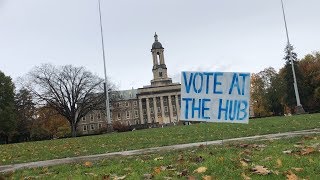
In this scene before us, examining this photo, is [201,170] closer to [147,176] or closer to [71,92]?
[147,176]

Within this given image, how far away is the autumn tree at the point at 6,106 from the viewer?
6306 centimetres

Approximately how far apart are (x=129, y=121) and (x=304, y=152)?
140087 millimetres

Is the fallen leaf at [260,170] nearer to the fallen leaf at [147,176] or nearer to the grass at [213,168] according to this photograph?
the grass at [213,168]

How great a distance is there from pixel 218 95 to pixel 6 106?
59663mm

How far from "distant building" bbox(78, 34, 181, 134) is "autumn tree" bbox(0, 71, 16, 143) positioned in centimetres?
6564

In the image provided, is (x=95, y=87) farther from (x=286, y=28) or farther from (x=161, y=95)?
(x=161, y=95)

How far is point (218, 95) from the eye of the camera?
1040 cm

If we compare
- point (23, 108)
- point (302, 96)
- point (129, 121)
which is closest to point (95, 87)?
point (23, 108)

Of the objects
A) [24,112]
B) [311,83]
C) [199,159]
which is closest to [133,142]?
[199,159]

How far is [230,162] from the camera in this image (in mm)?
7402

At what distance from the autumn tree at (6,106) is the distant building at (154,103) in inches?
2584

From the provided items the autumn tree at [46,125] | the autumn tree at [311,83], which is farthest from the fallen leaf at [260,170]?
the autumn tree at [46,125]

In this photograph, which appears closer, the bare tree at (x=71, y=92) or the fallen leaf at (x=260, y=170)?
the fallen leaf at (x=260, y=170)

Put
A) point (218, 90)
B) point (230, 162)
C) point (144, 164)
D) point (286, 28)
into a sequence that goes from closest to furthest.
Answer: point (230, 162) → point (144, 164) → point (218, 90) → point (286, 28)
